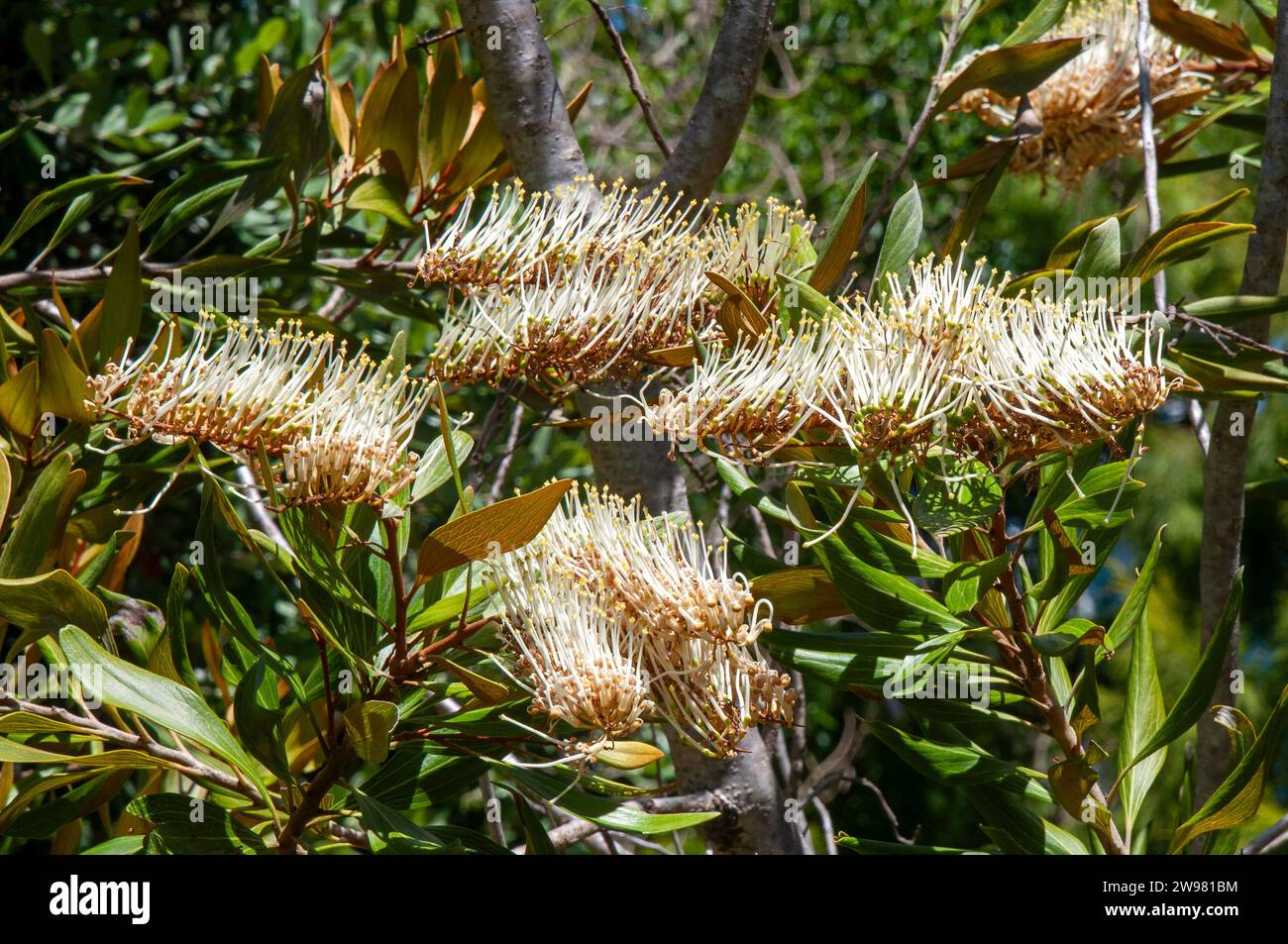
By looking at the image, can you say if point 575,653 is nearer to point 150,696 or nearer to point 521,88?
point 150,696

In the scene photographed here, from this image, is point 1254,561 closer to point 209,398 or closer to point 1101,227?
point 1101,227

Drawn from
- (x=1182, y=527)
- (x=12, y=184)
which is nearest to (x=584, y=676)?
(x=12, y=184)

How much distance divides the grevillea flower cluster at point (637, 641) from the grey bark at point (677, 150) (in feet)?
1.04

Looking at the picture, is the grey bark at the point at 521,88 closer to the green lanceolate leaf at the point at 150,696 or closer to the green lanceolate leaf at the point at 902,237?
the green lanceolate leaf at the point at 902,237

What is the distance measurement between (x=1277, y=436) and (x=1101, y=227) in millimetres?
3490

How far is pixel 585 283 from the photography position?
2.56 ft

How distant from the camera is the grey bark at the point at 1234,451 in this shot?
996 mm

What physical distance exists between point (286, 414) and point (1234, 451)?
2.84ft

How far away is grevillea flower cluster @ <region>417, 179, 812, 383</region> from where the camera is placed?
752mm

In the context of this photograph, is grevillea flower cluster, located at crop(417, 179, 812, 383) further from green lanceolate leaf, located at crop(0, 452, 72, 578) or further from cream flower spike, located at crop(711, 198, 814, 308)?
green lanceolate leaf, located at crop(0, 452, 72, 578)

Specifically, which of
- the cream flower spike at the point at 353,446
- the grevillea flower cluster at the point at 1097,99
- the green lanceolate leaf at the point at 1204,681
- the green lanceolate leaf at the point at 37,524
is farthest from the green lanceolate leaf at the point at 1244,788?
the green lanceolate leaf at the point at 37,524

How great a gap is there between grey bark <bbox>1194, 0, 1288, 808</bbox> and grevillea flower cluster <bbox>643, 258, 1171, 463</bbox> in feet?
1.34

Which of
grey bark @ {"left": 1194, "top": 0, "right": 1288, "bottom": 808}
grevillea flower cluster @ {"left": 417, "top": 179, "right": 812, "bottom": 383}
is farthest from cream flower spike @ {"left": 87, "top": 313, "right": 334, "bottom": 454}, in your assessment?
grey bark @ {"left": 1194, "top": 0, "right": 1288, "bottom": 808}

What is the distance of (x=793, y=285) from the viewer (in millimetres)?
720
